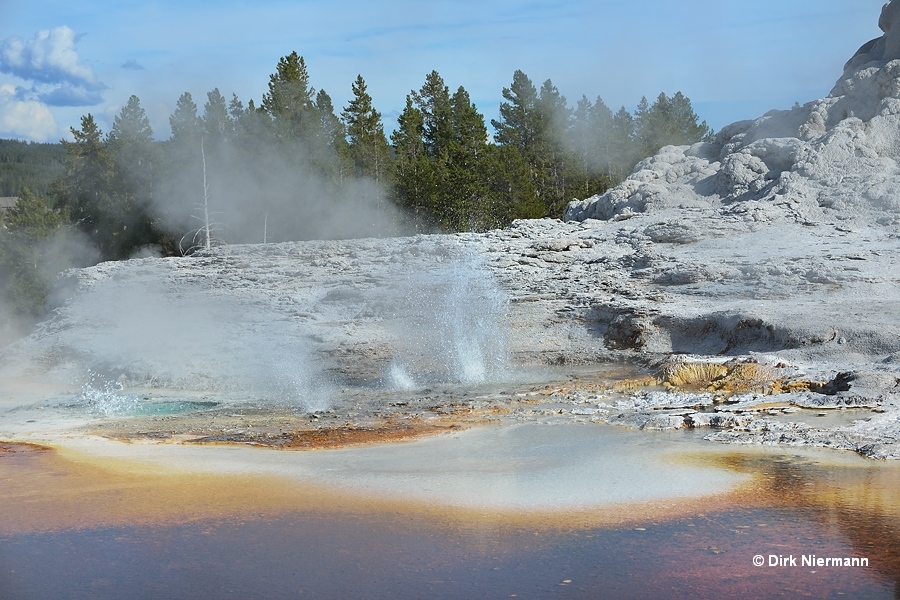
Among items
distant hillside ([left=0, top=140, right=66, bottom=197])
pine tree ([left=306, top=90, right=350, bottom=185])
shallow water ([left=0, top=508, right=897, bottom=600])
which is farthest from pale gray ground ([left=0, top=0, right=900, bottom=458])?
distant hillside ([left=0, top=140, right=66, bottom=197])

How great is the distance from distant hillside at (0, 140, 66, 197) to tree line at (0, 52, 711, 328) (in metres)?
47.3

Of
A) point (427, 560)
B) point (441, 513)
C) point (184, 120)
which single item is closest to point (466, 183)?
point (184, 120)

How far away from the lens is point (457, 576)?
445 cm

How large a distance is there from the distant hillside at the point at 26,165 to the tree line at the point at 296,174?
155ft

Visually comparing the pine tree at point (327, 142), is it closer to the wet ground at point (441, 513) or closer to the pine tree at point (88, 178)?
the pine tree at point (88, 178)

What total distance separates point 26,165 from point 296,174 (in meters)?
68.8

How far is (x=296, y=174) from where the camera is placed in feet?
84.3

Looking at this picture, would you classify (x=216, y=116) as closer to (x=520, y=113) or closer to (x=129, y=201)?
(x=129, y=201)

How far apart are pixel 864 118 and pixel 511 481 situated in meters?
9.09

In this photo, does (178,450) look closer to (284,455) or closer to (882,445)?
(284,455)

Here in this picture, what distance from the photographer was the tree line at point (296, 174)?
24469 mm

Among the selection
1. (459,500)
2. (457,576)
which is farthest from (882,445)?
(457,576)

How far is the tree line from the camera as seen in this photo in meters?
24.5

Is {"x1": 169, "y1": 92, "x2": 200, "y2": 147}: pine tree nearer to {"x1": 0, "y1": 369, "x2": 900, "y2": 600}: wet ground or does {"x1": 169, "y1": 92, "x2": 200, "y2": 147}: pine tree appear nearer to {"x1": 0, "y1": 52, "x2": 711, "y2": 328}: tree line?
{"x1": 0, "y1": 52, "x2": 711, "y2": 328}: tree line
